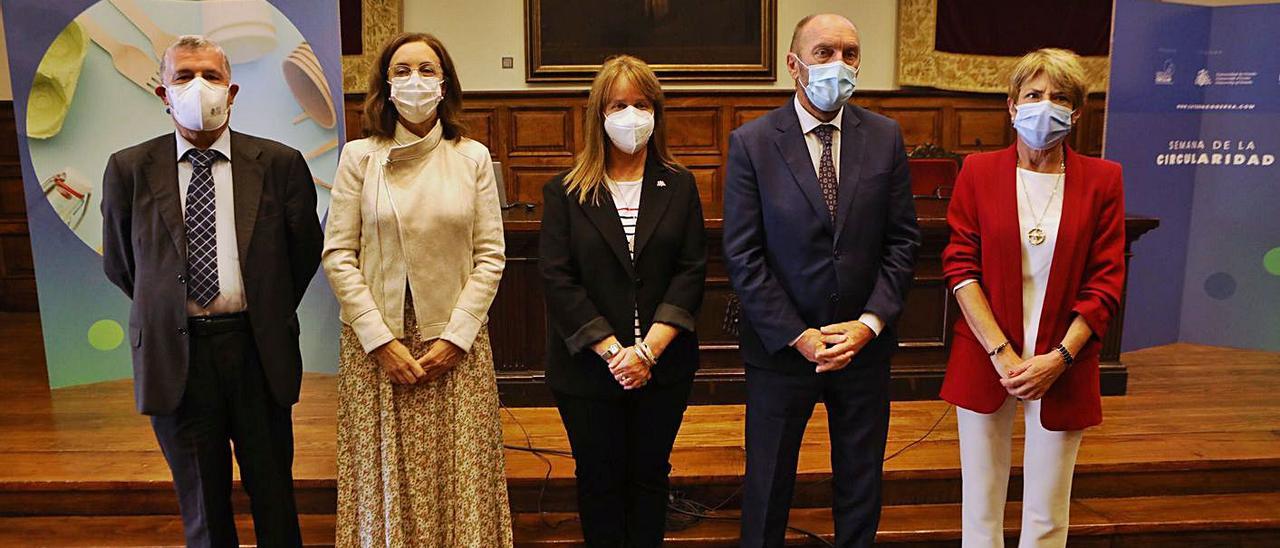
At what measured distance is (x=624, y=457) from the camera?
2186 mm

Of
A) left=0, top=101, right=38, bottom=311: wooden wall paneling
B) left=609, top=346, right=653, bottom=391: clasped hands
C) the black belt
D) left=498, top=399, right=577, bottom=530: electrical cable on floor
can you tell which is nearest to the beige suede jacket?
the black belt

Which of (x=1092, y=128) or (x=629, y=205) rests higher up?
(x=1092, y=128)

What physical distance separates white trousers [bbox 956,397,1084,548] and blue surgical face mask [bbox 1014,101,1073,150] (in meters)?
0.61

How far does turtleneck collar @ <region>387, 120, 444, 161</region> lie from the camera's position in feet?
6.66

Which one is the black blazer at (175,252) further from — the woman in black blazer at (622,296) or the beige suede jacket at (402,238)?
the woman in black blazer at (622,296)

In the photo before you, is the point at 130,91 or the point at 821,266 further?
the point at 130,91

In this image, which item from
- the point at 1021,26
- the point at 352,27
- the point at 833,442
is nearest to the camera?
the point at 833,442

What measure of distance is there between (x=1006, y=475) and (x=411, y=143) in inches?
64.3

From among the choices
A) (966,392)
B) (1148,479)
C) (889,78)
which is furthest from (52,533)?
(889,78)

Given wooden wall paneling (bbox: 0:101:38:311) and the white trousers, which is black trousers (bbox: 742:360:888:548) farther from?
wooden wall paneling (bbox: 0:101:38:311)

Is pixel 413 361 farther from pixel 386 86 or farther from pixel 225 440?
pixel 386 86

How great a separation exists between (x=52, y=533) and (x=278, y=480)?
1.21 metres

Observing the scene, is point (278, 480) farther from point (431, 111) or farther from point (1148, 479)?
point (1148, 479)

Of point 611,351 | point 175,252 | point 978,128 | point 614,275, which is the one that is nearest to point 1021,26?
point 978,128
